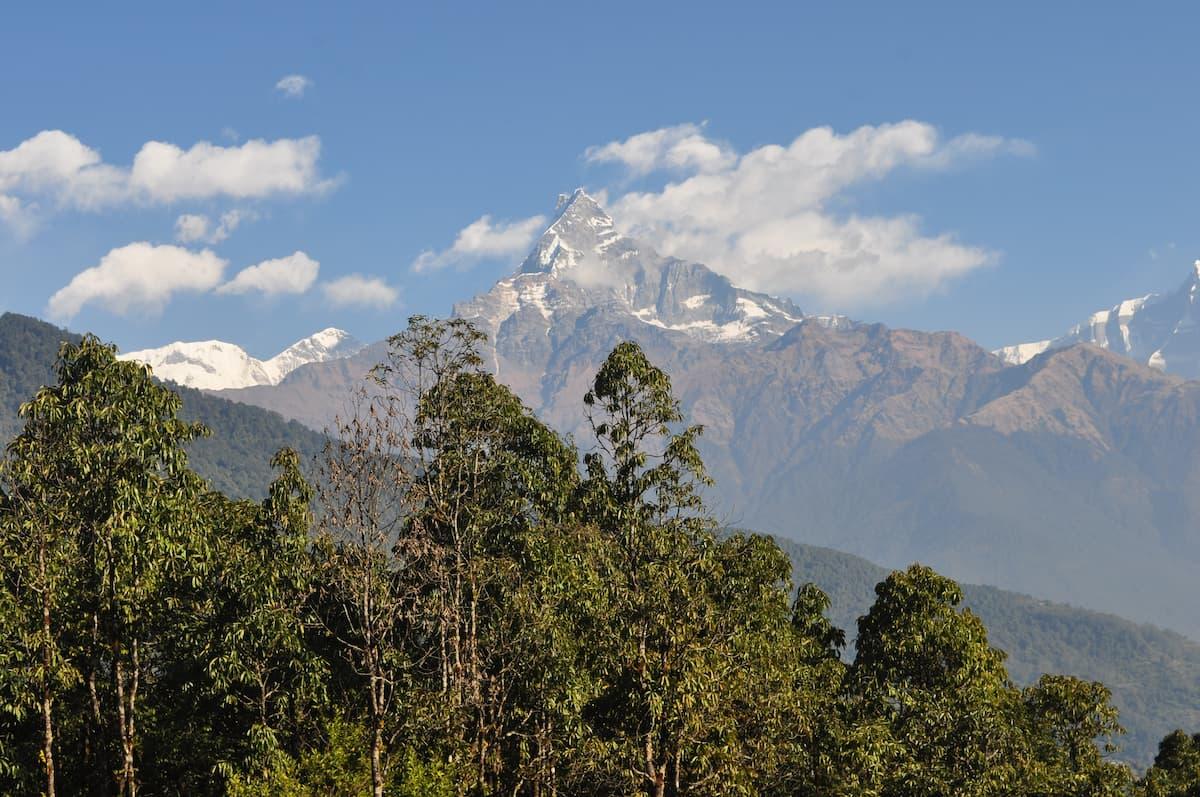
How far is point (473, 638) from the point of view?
41.3m

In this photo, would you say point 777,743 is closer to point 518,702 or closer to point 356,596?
point 518,702

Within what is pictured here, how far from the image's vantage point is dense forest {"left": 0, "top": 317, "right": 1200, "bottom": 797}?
3641 cm

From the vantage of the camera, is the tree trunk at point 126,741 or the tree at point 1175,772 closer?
the tree trunk at point 126,741

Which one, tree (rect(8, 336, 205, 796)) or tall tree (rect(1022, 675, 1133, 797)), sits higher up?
tree (rect(8, 336, 205, 796))

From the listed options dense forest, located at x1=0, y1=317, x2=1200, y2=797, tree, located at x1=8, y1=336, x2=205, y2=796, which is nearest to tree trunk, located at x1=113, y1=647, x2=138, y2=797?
tree, located at x1=8, y1=336, x2=205, y2=796

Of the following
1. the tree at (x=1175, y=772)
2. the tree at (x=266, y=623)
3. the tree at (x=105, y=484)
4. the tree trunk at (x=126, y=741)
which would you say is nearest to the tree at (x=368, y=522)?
the tree at (x=266, y=623)

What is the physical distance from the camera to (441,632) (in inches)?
1622

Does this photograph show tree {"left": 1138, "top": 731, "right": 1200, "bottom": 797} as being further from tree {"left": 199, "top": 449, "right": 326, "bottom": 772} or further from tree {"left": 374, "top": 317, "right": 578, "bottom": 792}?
tree {"left": 199, "top": 449, "right": 326, "bottom": 772}

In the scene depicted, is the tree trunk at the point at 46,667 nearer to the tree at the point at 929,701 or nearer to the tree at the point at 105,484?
the tree at the point at 105,484

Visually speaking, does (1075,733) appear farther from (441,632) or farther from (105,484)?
(105,484)

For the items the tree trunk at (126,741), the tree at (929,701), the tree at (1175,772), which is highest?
the tree at (929,701)

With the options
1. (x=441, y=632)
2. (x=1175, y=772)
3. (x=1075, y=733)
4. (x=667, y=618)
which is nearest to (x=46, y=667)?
(x=441, y=632)

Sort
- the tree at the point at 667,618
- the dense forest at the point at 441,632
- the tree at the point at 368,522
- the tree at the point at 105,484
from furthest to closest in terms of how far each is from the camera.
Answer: the dense forest at the point at 441,632 < the tree at the point at 667,618 < the tree at the point at 105,484 < the tree at the point at 368,522

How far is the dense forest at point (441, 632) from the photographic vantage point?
119ft
